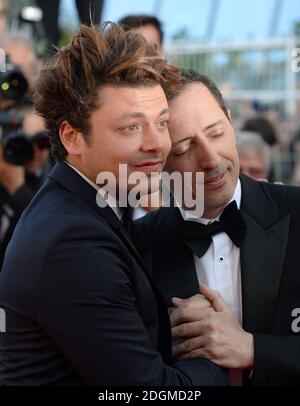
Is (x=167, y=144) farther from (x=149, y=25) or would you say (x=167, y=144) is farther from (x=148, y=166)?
(x=149, y=25)

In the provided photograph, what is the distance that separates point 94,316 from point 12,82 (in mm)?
2113

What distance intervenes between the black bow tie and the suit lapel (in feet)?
0.11

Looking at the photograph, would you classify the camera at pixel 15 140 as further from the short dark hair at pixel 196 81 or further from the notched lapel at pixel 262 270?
the notched lapel at pixel 262 270

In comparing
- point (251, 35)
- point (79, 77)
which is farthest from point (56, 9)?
point (251, 35)

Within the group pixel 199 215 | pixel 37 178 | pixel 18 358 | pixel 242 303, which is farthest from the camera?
pixel 37 178

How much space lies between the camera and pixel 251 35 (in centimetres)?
1012

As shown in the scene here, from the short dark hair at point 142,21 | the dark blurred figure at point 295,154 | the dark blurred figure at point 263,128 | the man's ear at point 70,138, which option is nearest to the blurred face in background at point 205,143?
the man's ear at point 70,138

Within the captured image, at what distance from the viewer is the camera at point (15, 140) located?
12.8 ft

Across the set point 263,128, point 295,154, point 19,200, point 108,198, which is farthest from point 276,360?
point 295,154

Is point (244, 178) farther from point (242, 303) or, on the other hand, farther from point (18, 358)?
point (18, 358)

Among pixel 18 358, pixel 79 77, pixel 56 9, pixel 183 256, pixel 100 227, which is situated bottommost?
pixel 18 358

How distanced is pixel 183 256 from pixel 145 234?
0.19m

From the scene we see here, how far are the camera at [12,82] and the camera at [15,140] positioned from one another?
21cm

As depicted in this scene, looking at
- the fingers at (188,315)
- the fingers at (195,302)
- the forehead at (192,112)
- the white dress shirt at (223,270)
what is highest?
the forehead at (192,112)
